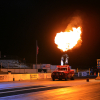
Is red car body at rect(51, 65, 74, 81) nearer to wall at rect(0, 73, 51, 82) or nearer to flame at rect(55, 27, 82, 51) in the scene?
wall at rect(0, 73, 51, 82)

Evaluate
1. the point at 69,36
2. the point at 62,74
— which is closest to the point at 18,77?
the point at 62,74

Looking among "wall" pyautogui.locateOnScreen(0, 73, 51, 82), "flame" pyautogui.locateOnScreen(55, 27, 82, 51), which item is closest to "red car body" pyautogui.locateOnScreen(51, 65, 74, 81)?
"wall" pyautogui.locateOnScreen(0, 73, 51, 82)

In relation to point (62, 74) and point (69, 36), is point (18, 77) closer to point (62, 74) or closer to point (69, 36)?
point (62, 74)

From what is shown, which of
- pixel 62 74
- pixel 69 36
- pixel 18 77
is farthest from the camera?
pixel 69 36

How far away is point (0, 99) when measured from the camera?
10328 millimetres

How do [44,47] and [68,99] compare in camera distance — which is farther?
[44,47]

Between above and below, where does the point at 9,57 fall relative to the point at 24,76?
above

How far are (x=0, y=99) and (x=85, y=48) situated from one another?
84.1 meters

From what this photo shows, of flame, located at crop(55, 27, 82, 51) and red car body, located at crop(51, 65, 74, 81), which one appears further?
flame, located at crop(55, 27, 82, 51)

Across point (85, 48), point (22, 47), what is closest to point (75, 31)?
point (22, 47)

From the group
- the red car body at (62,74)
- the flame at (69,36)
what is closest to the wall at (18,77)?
the red car body at (62,74)

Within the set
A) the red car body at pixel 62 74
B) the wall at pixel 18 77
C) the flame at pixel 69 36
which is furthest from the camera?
the flame at pixel 69 36

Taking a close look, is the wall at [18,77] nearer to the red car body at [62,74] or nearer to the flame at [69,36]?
the red car body at [62,74]

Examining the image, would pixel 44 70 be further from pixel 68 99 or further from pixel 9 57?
pixel 68 99
